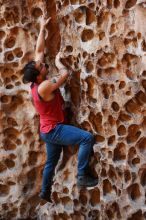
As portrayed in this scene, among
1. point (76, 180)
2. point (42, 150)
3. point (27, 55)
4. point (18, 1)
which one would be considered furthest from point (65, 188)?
point (18, 1)

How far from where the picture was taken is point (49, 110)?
427 centimetres

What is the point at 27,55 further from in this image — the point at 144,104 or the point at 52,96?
the point at 144,104

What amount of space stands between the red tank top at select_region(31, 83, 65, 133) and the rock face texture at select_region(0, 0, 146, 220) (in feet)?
0.70

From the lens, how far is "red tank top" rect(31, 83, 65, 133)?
425 cm

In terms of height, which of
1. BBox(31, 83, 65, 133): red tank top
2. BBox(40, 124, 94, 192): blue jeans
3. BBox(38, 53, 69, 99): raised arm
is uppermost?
BBox(38, 53, 69, 99): raised arm

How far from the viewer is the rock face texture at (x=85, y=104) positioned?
405cm

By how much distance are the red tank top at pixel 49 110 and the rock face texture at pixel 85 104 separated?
8.3 inches

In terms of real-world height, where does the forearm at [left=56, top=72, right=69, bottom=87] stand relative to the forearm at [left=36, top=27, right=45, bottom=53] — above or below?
below

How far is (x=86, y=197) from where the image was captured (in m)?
4.55

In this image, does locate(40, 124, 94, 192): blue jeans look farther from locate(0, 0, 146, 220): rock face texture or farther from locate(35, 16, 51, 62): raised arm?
locate(35, 16, 51, 62): raised arm

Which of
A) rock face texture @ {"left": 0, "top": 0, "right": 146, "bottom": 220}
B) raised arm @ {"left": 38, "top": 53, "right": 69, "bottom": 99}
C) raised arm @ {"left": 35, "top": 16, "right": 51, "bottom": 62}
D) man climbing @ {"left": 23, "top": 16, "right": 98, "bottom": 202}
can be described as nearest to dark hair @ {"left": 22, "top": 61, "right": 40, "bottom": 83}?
man climbing @ {"left": 23, "top": 16, "right": 98, "bottom": 202}

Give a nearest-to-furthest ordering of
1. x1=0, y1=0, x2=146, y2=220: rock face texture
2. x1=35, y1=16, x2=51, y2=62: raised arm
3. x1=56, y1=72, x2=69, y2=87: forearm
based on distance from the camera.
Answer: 1. x1=0, y1=0, x2=146, y2=220: rock face texture
2. x1=56, y1=72, x2=69, y2=87: forearm
3. x1=35, y1=16, x2=51, y2=62: raised arm

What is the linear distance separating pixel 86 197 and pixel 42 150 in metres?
0.69

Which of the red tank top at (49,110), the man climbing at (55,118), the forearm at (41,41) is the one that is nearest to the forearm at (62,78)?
the man climbing at (55,118)
